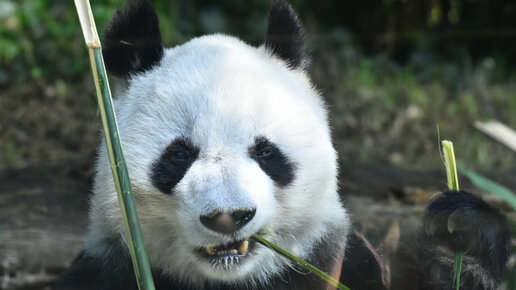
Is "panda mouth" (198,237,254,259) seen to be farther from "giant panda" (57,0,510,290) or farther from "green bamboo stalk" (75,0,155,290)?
"green bamboo stalk" (75,0,155,290)

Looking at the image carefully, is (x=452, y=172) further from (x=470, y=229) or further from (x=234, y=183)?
(x=234, y=183)

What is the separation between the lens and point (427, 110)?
6.85m

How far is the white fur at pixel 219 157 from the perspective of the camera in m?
2.18

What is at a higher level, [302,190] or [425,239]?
[302,190]

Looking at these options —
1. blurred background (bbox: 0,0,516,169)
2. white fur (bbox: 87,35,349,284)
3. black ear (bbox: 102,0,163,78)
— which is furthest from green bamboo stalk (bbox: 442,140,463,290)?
blurred background (bbox: 0,0,516,169)

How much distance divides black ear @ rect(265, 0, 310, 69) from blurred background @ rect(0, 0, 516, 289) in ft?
8.05

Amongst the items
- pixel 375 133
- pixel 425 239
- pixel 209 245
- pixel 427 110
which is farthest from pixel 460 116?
pixel 209 245

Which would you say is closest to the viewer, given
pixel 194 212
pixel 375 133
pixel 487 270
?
pixel 194 212

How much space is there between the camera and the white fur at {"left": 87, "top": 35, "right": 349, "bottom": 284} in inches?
85.8

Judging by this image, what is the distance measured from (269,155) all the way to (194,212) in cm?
40

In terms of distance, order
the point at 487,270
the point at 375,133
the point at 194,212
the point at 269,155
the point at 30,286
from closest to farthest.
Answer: the point at 194,212 < the point at 269,155 < the point at 487,270 < the point at 30,286 < the point at 375,133

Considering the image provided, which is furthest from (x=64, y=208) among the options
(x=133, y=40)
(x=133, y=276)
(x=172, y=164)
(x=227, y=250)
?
(x=227, y=250)

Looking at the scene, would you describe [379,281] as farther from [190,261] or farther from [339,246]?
[190,261]

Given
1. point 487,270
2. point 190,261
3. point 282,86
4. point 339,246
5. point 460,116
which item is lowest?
point 460,116
